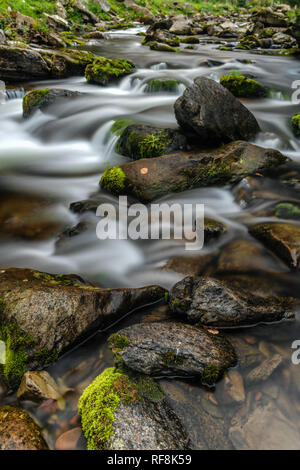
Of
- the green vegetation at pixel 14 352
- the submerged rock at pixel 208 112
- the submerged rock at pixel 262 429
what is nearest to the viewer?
the submerged rock at pixel 262 429

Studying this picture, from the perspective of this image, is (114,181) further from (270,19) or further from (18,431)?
(270,19)

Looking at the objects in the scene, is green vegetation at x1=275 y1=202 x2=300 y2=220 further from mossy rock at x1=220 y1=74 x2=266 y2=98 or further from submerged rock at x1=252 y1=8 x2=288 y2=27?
submerged rock at x1=252 y1=8 x2=288 y2=27

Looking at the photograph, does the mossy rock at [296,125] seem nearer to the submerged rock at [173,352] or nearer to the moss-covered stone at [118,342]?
the submerged rock at [173,352]

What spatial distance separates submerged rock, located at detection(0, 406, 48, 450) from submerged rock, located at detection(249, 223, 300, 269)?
3.24 meters

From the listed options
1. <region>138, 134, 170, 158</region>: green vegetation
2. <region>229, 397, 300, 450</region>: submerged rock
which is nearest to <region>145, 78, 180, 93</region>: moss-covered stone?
<region>138, 134, 170, 158</region>: green vegetation

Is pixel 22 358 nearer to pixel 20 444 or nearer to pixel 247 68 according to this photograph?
pixel 20 444

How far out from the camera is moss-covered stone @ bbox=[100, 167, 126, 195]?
607 cm

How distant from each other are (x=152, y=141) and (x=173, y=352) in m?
4.99

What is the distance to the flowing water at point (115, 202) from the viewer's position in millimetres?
2531

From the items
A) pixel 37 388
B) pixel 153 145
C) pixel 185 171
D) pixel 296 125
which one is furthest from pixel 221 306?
pixel 296 125

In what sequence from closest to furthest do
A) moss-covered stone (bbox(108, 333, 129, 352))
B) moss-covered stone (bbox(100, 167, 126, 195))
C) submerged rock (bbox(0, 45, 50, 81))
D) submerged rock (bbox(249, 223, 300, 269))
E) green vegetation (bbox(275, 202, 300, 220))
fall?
moss-covered stone (bbox(108, 333, 129, 352)) < submerged rock (bbox(249, 223, 300, 269)) < green vegetation (bbox(275, 202, 300, 220)) < moss-covered stone (bbox(100, 167, 126, 195)) < submerged rock (bbox(0, 45, 50, 81))

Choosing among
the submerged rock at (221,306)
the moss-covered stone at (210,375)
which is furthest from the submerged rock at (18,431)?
the submerged rock at (221,306)

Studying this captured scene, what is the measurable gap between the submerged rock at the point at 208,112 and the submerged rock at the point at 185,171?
52 centimetres

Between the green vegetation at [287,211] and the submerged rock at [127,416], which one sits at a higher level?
the green vegetation at [287,211]
